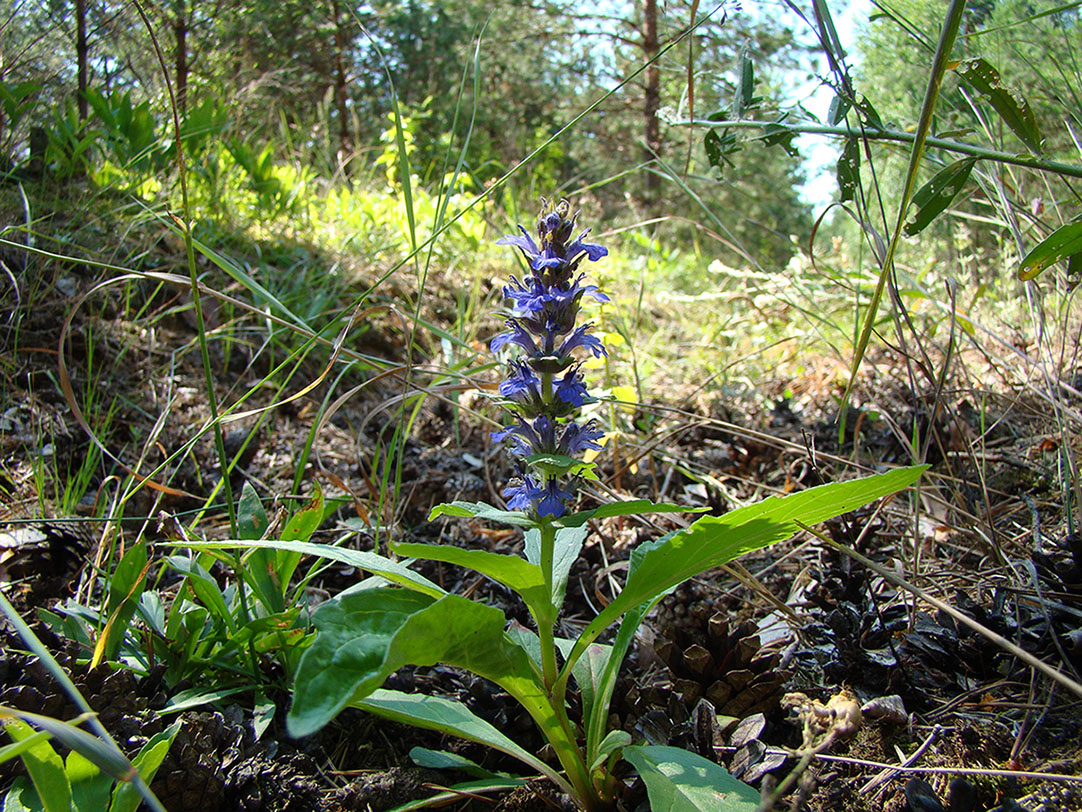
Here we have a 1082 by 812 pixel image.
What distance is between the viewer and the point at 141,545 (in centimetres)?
155

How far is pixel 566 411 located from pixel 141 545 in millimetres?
1048

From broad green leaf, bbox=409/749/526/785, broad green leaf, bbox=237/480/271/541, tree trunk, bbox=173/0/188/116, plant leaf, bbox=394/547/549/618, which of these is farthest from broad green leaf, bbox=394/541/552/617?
tree trunk, bbox=173/0/188/116

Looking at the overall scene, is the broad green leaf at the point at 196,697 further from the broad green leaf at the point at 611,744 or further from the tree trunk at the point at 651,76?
the tree trunk at the point at 651,76

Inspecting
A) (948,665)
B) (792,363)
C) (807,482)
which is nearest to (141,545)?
(948,665)

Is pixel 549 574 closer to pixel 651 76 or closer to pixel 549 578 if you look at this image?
pixel 549 578

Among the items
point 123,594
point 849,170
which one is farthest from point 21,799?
point 849,170

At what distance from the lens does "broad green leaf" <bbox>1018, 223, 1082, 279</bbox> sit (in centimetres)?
128

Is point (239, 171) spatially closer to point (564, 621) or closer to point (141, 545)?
point (141, 545)

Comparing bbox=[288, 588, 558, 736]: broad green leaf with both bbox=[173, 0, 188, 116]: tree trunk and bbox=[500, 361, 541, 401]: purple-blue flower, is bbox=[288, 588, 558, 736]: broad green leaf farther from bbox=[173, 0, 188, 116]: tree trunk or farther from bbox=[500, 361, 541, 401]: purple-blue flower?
bbox=[173, 0, 188, 116]: tree trunk

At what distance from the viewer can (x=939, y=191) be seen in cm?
147

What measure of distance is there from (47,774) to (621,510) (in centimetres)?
102

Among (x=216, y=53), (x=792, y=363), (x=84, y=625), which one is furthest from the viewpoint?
(x=216, y=53)

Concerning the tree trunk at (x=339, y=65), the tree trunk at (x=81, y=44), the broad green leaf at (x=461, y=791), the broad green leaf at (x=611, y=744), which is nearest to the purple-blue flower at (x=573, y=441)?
the broad green leaf at (x=611, y=744)

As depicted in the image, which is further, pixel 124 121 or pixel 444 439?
pixel 124 121
